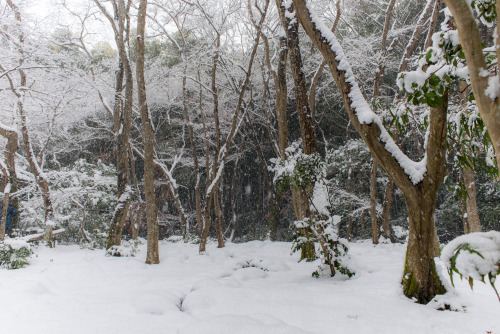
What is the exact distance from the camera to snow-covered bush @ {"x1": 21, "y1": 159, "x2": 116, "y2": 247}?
927 cm

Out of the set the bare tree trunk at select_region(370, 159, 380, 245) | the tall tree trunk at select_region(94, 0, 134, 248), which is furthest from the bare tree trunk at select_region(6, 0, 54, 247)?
the bare tree trunk at select_region(370, 159, 380, 245)

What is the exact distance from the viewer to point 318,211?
12.9 feet

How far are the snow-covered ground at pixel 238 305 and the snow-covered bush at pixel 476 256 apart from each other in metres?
1.31

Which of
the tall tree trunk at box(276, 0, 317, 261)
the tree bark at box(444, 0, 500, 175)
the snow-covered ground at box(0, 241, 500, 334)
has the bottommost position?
the snow-covered ground at box(0, 241, 500, 334)

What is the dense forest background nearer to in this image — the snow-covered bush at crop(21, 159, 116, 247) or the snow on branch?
the snow-covered bush at crop(21, 159, 116, 247)

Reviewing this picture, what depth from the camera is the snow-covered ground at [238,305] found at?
2293 millimetres

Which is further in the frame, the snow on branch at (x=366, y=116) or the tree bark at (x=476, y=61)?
the snow on branch at (x=366, y=116)

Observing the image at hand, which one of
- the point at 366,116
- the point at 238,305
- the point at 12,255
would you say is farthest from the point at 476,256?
the point at 12,255

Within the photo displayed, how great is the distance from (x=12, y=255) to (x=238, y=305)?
15.4 feet

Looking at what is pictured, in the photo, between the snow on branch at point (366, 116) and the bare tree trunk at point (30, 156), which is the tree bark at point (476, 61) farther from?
the bare tree trunk at point (30, 156)

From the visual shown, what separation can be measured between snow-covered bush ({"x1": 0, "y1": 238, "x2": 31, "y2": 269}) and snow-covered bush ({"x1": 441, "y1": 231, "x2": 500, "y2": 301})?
21.1 ft

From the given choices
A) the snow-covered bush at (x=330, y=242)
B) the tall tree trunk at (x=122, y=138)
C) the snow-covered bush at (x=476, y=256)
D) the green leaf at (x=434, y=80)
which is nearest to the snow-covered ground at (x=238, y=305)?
the snow-covered bush at (x=330, y=242)

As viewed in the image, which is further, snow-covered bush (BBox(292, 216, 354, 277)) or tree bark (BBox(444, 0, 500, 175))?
snow-covered bush (BBox(292, 216, 354, 277))

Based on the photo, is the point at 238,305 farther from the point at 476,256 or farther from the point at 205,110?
the point at 205,110
